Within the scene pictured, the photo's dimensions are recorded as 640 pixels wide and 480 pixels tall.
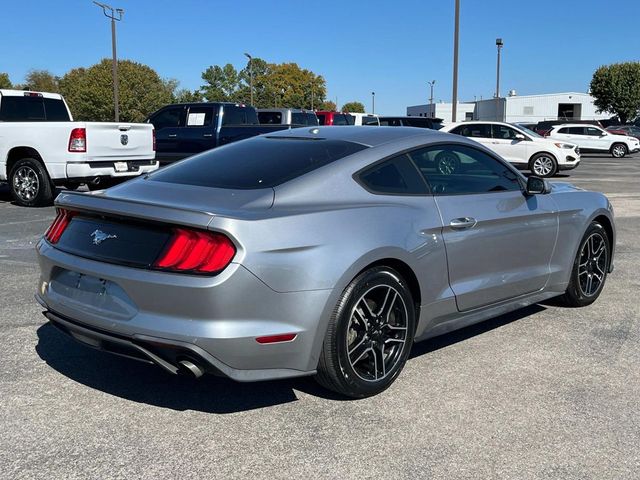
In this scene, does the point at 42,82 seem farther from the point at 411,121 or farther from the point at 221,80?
the point at 411,121

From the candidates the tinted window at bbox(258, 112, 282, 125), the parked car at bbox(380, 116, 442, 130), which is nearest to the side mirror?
the tinted window at bbox(258, 112, 282, 125)

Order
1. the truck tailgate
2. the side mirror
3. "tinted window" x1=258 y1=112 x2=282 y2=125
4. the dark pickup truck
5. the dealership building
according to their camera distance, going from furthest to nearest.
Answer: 1. the dealership building
2. "tinted window" x1=258 y1=112 x2=282 y2=125
3. the dark pickup truck
4. the truck tailgate
5. the side mirror

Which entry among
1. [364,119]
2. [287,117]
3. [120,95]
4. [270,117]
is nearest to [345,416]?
[287,117]

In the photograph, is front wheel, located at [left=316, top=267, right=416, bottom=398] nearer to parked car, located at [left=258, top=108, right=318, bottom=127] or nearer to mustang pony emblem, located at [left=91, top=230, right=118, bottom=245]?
mustang pony emblem, located at [left=91, top=230, right=118, bottom=245]

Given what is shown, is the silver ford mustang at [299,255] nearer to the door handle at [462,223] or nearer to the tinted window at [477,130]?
the door handle at [462,223]

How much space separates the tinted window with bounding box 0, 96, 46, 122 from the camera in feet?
38.9

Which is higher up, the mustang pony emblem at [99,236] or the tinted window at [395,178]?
the tinted window at [395,178]

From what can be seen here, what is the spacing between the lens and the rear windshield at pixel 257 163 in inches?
145

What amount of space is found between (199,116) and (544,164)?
33.4ft

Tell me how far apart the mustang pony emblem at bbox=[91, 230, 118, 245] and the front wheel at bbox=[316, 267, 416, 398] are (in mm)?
1208

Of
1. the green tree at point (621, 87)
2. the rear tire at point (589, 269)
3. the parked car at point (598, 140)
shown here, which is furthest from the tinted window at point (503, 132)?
the green tree at point (621, 87)

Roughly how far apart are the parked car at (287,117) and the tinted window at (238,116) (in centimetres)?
297

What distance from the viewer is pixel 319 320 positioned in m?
3.27

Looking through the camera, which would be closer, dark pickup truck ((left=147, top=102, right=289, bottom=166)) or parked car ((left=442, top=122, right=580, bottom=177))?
dark pickup truck ((left=147, top=102, right=289, bottom=166))
